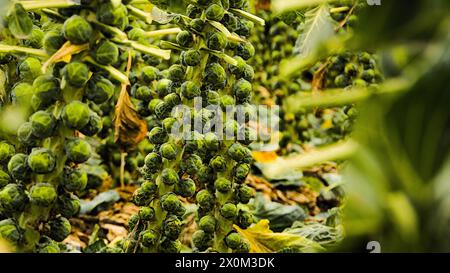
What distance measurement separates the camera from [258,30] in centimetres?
384

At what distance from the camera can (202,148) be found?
129 cm

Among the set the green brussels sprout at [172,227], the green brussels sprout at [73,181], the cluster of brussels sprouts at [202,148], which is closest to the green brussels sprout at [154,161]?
the cluster of brussels sprouts at [202,148]

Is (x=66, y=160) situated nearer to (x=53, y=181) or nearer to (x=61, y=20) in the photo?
(x=53, y=181)

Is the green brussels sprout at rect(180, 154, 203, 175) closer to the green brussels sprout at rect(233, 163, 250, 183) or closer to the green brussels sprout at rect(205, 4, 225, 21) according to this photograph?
the green brussels sprout at rect(233, 163, 250, 183)

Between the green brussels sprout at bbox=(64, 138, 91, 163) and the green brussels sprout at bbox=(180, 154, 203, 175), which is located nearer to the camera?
the green brussels sprout at bbox=(64, 138, 91, 163)

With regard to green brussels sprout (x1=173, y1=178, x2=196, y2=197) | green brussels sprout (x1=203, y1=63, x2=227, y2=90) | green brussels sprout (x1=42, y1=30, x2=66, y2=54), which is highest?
green brussels sprout (x1=203, y1=63, x2=227, y2=90)

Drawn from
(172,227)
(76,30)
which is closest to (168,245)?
(172,227)

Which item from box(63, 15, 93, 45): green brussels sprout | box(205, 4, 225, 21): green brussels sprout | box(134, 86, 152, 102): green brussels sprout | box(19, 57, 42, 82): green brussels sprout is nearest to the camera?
box(63, 15, 93, 45): green brussels sprout

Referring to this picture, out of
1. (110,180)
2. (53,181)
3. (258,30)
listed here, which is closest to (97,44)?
(53,181)

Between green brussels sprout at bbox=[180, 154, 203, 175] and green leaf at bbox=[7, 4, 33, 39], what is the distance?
46cm

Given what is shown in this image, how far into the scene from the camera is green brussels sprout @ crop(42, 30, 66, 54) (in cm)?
91

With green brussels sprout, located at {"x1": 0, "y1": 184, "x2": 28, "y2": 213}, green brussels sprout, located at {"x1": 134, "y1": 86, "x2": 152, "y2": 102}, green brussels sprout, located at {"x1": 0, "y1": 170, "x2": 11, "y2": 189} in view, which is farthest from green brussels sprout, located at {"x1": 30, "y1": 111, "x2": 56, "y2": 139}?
green brussels sprout, located at {"x1": 134, "y1": 86, "x2": 152, "y2": 102}

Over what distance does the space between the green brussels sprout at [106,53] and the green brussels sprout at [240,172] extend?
1.68ft

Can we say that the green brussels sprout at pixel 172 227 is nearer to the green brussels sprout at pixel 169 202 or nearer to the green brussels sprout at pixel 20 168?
the green brussels sprout at pixel 169 202
